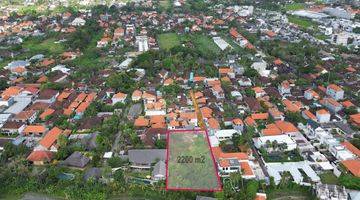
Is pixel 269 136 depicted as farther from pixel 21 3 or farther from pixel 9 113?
pixel 21 3

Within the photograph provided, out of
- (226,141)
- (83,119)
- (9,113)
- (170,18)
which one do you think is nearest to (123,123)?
(83,119)

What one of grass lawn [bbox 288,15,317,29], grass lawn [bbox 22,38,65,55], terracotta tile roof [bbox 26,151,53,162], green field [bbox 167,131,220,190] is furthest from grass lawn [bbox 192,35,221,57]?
terracotta tile roof [bbox 26,151,53,162]

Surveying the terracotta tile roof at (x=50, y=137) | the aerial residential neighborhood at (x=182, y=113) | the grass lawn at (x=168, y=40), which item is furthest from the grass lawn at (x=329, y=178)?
the grass lawn at (x=168, y=40)

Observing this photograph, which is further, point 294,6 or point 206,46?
point 294,6

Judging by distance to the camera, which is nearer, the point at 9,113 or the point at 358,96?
the point at 9,113

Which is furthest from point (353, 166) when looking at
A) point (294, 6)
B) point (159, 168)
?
point (294, 6)

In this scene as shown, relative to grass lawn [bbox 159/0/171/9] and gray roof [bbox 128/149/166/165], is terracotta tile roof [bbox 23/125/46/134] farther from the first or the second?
grass lawn [bbox 159/0/171/9]

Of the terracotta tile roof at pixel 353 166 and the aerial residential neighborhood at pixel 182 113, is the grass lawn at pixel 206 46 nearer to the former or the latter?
the aerial residential neighborhood at pixel 182 113

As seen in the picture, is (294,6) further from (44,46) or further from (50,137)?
(50,137)
